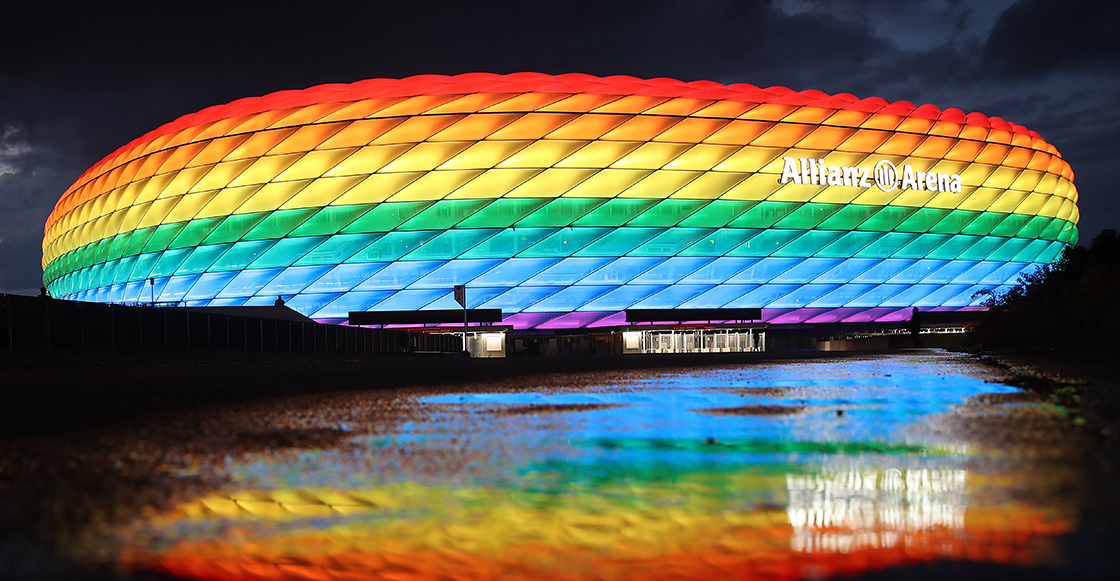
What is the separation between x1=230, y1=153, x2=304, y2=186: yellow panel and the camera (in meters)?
37.0

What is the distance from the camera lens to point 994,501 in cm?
182

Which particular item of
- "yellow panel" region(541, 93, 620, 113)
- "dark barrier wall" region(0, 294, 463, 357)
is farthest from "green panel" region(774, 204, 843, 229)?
"dark barrier wall" region(0, 294, 463, 357)

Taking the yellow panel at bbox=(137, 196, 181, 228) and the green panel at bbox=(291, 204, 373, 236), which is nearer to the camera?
the green panel at bbox=(291, 204, 373, 236)

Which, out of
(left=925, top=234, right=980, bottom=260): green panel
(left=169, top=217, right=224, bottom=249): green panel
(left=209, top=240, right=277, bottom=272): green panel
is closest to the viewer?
(left=209, top=240, right=277, bottom=272): green panel

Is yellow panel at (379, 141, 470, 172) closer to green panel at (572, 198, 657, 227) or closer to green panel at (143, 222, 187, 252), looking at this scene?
green panel at (572, 198, 657, 227)

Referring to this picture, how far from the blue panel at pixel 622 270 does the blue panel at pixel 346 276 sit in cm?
823

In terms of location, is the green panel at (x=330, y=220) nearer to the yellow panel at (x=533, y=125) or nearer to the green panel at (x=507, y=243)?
the green panel at (x=507, y=243)

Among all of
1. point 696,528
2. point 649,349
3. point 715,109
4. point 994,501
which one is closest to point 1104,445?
point 994,501

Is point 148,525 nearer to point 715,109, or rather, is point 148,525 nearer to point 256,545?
point 256,545

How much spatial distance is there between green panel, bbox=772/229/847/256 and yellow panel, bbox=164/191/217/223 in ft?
76.5

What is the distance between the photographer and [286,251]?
124 feet

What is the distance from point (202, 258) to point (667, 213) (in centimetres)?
1903

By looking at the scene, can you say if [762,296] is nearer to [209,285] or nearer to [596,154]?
[596,154]

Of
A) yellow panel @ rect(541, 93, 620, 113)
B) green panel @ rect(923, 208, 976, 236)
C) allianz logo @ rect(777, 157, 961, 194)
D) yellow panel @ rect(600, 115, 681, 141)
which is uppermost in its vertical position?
yellow panel @ rect(541, 93, 620, 113)
